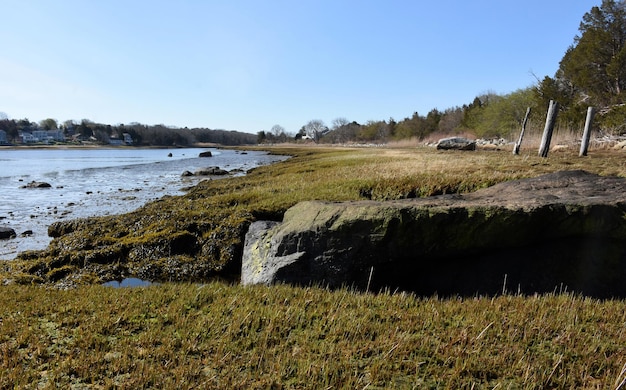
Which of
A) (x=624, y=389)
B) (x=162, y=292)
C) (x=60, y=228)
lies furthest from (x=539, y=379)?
(x=60, y=228)

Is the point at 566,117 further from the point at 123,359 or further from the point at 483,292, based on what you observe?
the point at 123,359

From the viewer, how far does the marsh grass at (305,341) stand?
3.56 metres

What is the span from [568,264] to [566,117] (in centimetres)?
3831

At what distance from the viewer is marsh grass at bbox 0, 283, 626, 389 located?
3.56 m

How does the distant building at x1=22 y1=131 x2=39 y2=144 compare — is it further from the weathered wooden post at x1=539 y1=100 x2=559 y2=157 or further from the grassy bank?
the grassy bank

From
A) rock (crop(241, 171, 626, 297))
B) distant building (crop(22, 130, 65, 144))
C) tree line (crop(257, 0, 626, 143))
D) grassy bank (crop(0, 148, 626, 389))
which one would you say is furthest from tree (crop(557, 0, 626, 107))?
distant building (crop(22, 130, 65, 144))

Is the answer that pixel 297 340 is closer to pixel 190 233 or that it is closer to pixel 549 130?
pixel 190 233

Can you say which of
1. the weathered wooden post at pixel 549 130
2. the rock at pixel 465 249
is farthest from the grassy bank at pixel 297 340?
the weathered wooden post at pixel 549 130

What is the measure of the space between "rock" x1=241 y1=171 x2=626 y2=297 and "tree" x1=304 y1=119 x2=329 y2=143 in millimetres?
172921

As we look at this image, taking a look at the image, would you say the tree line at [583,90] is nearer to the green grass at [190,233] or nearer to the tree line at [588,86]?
the tree line at [588,86]

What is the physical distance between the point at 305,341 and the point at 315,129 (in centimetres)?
18283

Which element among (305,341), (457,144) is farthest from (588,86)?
(305,341)

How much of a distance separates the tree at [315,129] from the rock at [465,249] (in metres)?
173

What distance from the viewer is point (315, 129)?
184 m
